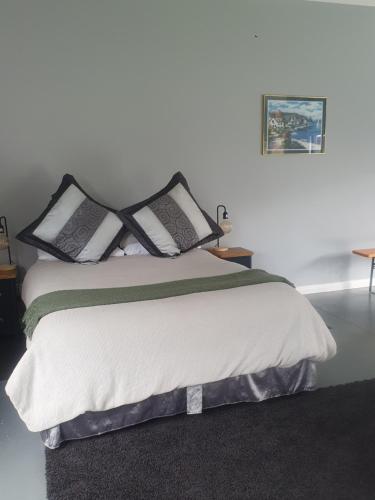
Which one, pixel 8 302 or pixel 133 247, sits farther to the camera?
pixel 133 247

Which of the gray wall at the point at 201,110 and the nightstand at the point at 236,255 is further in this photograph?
the nightstand at the point at 236,255

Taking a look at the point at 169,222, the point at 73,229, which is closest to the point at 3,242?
the point at 73,229

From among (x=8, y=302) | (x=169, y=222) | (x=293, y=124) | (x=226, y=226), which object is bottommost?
(x=8, y=302)

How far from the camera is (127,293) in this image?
2.34 m

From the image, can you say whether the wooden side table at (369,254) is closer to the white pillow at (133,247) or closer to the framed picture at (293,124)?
the framed picture at (293,124)

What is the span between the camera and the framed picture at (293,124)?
4.13m

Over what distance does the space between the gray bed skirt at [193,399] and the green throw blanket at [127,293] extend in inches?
20.4

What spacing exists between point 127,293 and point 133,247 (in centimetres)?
125

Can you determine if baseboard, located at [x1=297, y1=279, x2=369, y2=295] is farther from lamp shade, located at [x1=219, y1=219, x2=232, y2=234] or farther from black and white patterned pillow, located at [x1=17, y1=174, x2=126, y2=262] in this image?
black and white patterned pillow, located at [x1=17, y1=174, x2=126, y2=262]

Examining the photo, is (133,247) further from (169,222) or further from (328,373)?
(328,373)

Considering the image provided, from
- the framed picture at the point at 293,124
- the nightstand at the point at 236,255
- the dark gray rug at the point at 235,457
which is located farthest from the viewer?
the framed picture at the point at 293,124

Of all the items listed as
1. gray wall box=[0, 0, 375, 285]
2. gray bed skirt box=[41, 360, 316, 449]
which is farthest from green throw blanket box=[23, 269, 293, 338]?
gray wall box=[0, 0, 375, 285]

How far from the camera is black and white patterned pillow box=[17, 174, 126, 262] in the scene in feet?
10.8

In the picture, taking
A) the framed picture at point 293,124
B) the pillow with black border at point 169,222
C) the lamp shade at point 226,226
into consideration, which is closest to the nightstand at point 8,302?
the pillow with black border at point 169,222
